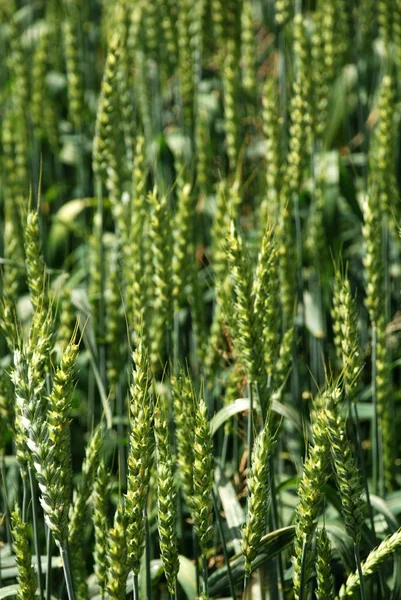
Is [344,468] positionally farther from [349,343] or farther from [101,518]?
[101,518]

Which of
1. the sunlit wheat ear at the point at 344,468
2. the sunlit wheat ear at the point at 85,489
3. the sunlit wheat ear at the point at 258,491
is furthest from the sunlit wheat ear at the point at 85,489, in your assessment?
the sunlit wheat ear at the point at 344,468

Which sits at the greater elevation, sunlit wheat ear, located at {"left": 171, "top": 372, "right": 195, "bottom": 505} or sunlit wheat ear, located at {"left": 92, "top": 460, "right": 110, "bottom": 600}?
sunlit wheat ear, located at {"left": 171, "top": 372, "right": 195, "bottom": 505}

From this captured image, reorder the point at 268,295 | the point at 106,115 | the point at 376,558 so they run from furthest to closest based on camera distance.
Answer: the point at 106,115, the point at 268,295, the point at 376,558

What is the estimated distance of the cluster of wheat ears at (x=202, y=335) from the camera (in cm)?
160

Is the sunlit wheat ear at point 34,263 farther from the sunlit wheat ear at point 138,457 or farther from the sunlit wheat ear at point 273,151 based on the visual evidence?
the sunlit wheat ear at point 273,151

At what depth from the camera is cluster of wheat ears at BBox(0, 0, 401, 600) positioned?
5.24 ft

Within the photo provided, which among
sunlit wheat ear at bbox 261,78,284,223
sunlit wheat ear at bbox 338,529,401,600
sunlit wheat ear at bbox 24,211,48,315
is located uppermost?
sunlit wheat ear at bbox 261,78,284,223

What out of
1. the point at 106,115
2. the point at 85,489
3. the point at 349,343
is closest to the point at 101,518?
the point at 85,489

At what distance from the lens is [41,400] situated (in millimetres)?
1648

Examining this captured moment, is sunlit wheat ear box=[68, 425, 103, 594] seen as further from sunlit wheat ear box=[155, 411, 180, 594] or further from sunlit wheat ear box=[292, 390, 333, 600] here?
sunlit wheat ear box=[292, 390, 333, 600]

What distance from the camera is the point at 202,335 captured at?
2379 millimetres

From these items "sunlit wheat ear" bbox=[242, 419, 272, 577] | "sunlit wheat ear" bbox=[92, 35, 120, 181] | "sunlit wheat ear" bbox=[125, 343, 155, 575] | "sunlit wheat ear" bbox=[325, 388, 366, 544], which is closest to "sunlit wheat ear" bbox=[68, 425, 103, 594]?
"sunlit wheat ear" bbox=[125, 343, 155, 575]

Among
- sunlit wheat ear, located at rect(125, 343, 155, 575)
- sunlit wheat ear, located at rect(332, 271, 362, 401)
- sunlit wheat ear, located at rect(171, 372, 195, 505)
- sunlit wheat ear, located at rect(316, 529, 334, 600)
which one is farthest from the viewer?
sunlit wheat ear, located at rect(332, 271, 362, 401)

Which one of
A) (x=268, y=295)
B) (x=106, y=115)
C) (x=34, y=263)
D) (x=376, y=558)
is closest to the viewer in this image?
(x=376, y=558)
